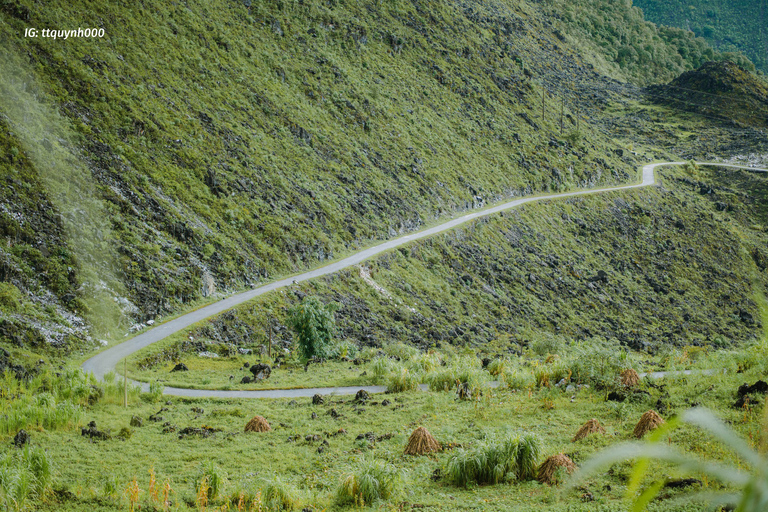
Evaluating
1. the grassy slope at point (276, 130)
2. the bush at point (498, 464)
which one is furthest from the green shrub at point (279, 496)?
the grassy slope at point (276, 130)

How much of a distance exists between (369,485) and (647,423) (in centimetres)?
677

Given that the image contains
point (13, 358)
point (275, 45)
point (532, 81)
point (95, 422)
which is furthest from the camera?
point (532, 81)

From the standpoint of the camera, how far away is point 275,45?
62.2m

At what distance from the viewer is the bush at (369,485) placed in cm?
1054

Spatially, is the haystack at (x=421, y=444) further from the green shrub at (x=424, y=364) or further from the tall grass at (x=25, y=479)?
the green shrub at (x=424, y=364)

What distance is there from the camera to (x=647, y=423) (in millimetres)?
12875

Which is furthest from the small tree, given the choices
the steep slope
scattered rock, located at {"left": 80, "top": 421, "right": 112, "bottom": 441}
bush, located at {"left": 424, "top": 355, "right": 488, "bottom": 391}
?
the steep slope

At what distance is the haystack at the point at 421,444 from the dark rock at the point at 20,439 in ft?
29.8

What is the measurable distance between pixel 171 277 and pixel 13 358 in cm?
1130

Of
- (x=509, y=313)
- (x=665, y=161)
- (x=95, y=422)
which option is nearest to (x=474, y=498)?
(x=95, y=422)

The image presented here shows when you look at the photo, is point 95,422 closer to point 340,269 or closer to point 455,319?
point 340,269

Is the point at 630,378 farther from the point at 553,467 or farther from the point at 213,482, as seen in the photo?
the point at 213,482

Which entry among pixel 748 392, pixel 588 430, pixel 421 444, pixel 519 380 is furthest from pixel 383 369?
pixel 748 392

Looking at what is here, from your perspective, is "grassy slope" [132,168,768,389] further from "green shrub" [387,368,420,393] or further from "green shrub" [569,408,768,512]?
"green shrub" [569,408,768,512]
